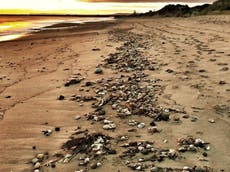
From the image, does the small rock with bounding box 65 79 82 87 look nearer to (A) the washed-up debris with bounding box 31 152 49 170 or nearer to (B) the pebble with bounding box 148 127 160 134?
(B) the pebble with bounding box 148 127 160 134

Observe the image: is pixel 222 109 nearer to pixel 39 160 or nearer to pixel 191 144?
pixel 191 144

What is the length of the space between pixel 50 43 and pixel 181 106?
17185mm

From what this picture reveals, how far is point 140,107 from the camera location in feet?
29.1

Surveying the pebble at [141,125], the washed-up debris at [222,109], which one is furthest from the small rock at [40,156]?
the washed-up debris at [222,109]

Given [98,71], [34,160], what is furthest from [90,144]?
[98,71]

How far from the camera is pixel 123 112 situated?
28.7 feet

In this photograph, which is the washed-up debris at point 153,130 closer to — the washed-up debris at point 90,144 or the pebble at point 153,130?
the pebble at point 153,130

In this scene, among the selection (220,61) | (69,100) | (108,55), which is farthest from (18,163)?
(108,55)

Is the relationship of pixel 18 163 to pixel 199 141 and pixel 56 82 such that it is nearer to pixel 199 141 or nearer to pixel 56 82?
pixel 199 141

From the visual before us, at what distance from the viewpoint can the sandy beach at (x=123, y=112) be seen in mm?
6676

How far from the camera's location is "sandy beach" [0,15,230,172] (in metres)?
6.68

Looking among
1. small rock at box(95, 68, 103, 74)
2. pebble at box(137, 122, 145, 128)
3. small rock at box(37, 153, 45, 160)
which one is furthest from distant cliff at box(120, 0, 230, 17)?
small rock at box(37, 153, 45, 160)

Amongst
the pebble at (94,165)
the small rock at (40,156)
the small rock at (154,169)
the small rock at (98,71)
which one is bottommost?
the small rock at (40,156)

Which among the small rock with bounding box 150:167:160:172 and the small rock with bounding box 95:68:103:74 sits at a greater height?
the small rock with bounding box 95:68:103:74
